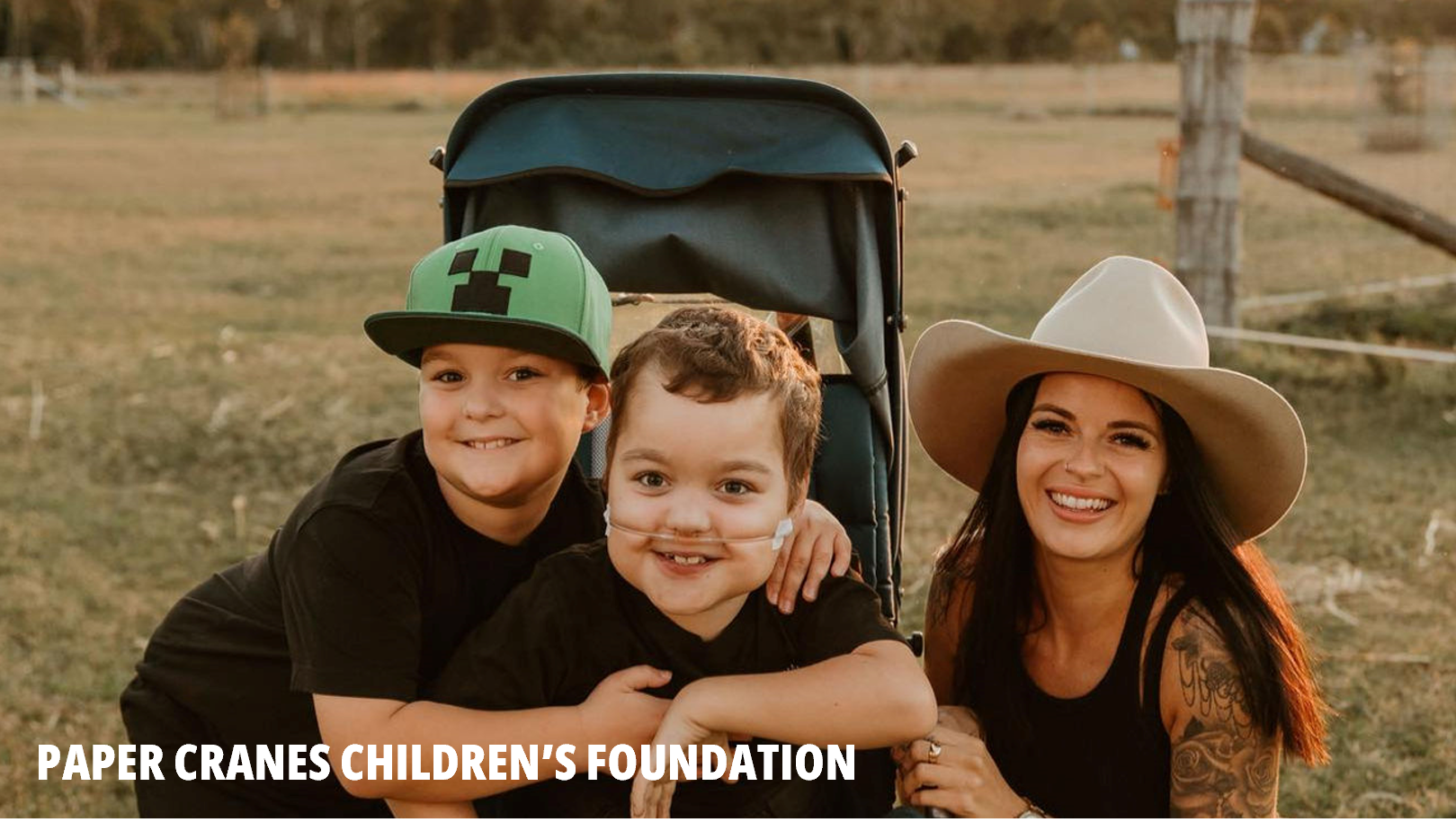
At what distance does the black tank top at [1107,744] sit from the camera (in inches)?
110

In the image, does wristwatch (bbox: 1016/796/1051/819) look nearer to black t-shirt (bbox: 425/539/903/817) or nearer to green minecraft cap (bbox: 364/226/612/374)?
black t-shirt (bbox: 425/539/903/817)

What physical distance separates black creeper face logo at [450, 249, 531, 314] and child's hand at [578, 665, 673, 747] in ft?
1.95

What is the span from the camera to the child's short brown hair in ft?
8.23

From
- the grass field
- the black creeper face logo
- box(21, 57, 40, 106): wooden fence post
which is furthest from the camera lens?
box(21, 57, 40, 106): wooden fence post

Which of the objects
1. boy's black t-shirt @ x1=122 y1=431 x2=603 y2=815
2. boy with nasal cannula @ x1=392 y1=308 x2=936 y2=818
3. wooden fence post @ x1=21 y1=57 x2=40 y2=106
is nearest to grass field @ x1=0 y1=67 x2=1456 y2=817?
boy's black t-shirt @ x1=122 y1=431 x2=603 y2=815

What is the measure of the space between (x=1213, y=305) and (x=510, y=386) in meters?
6.04

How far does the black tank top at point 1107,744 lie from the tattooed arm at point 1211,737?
0.05 m

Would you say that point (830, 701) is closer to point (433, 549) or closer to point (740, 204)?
point (433, 549)

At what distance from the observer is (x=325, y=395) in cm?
776

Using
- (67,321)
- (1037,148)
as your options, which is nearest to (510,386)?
(67,321)

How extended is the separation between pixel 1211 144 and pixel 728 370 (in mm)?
5868

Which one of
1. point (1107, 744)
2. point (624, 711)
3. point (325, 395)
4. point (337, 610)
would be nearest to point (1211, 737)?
point (1107, 744)

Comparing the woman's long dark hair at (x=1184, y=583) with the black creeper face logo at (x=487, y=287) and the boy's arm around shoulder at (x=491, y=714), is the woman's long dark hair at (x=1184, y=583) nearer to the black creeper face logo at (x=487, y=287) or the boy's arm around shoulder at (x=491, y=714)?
the boy's arm around shoulder at (x=491, y=714)

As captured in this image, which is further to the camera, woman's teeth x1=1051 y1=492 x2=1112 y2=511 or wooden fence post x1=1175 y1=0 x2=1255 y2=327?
wooden fence post x1=1175 y1=0 x2=1255 y2=327
